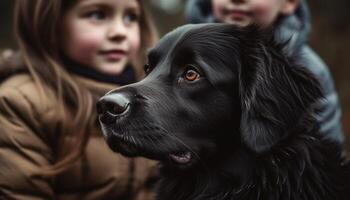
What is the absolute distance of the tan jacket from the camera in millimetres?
3262

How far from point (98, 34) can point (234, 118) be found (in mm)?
1301

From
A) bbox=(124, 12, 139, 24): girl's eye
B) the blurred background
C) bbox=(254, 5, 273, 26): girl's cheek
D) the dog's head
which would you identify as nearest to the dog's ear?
the dog's head

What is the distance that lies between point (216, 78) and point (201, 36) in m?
0.22

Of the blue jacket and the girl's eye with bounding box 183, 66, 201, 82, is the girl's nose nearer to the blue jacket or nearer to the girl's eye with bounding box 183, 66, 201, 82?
the blue jacket

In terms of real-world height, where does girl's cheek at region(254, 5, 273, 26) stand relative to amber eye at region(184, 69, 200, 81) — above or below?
below

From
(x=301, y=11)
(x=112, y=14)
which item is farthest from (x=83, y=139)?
(x=301, y=11)

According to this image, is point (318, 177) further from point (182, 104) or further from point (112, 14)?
point (112, 14)

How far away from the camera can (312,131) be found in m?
2.73

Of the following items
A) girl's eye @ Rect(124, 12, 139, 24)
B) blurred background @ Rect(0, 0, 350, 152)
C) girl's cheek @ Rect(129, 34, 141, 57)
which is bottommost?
blurred background @ Rect(0, 0, 350, 152)

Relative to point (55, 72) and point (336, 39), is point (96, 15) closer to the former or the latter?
point (55, 72)

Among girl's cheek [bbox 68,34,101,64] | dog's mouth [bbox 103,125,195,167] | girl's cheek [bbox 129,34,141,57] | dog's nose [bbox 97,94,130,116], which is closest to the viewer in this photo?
dog's nose [bbox 97,94,130,116]

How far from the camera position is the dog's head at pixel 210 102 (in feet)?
8.40

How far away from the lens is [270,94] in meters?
2.56

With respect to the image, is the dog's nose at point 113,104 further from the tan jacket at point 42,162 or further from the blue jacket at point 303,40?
the blue jacket at point 303,40
